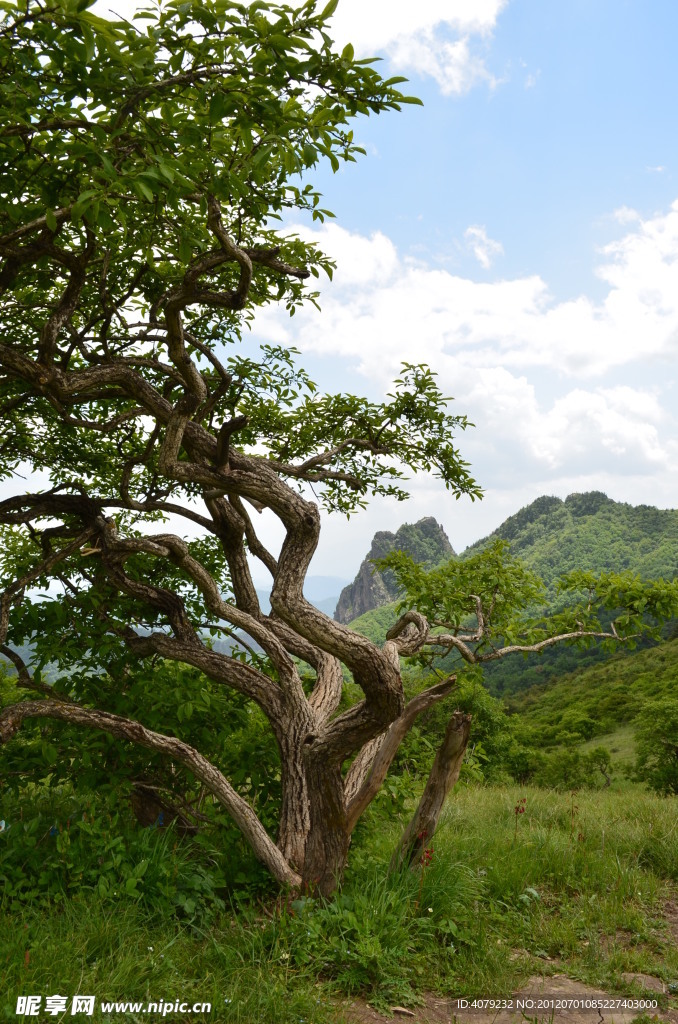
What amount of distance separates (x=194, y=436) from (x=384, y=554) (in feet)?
363

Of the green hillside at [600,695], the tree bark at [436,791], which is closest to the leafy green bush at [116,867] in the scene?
the tree bark at [436,791]

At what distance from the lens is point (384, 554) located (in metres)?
116

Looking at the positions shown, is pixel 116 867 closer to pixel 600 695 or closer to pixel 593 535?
pixel 600 695

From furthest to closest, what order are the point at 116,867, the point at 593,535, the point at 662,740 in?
the point at 593,535 → the point at 662,740 → the point at 116,867

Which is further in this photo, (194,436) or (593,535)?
(593,535)

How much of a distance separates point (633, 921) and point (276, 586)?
157 inches

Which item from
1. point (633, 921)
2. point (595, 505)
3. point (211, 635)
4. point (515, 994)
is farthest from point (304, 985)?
point (595, 505)

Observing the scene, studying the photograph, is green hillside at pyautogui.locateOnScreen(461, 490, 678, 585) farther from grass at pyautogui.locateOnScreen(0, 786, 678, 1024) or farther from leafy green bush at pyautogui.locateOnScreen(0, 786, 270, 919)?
leafy green bush at pyautogui.locateOnScreen(0, 786, 270, 919)

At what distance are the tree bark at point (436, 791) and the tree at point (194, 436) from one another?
18mm

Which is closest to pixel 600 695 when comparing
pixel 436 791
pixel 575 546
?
pixel 436 791

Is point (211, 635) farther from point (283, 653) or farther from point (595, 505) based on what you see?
point (595, 505)

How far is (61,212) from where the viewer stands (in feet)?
16.4

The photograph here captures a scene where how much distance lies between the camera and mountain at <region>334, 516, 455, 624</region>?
10162 centimetres

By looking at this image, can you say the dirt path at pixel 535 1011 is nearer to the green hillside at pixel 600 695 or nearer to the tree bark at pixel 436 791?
the tree bark at pixel 436 791
